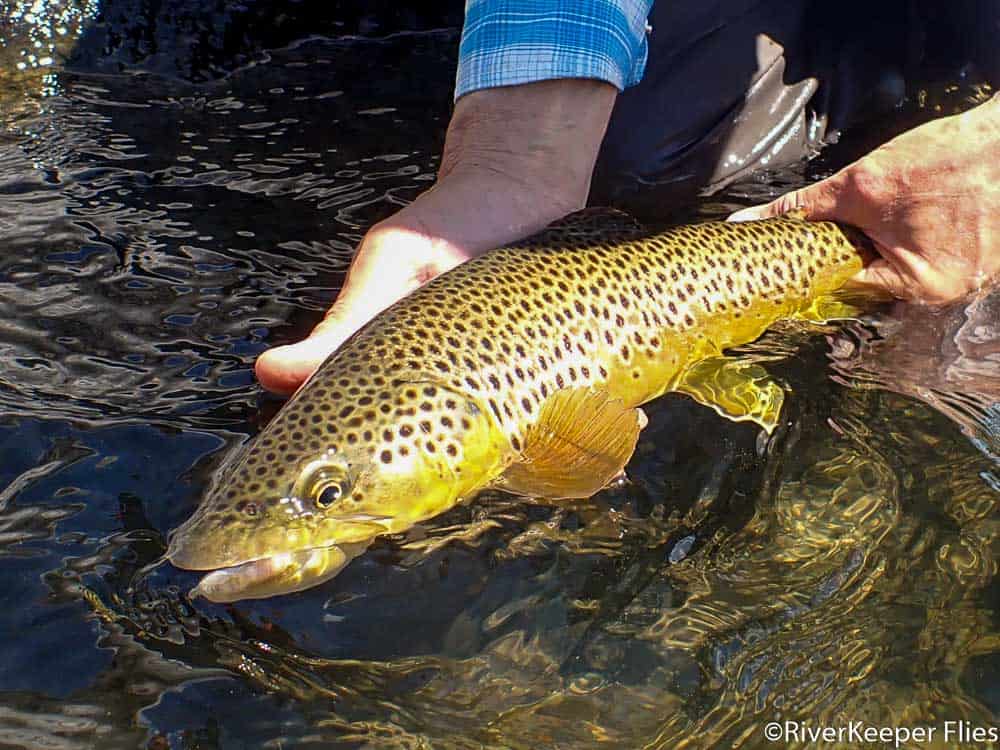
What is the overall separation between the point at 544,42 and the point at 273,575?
220cm

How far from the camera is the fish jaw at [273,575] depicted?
243cm

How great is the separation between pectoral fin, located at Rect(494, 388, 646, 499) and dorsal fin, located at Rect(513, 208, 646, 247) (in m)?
0.63

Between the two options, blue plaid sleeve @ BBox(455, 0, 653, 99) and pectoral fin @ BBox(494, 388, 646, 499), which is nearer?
pectoral fin @ BBox(494, 388, 646, 499)

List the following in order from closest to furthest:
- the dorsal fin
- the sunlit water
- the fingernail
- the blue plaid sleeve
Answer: the sunlit water, the dorsal fin, the blue plaid sleeve, the fingernail

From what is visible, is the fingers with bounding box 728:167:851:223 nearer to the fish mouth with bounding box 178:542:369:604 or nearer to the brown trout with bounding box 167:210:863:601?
the brown trout with bounding box 167:210:863:601

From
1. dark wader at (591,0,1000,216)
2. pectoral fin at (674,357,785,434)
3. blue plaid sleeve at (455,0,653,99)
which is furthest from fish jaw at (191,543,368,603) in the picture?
dark wader at (591,0,1000,216)

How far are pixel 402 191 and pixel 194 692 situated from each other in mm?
3136

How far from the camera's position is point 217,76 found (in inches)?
251

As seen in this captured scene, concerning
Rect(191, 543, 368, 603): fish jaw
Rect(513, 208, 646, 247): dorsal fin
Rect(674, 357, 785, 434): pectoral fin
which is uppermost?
Rect(513, 208, 646, 247): dorsal fin

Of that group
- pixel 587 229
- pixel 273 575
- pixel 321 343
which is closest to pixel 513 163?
Answer: pixel 587 229

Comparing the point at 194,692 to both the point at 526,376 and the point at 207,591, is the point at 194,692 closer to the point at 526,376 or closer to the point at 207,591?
the point at 207,591

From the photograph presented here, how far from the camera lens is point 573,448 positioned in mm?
2861

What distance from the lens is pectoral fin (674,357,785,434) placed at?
10.6ft

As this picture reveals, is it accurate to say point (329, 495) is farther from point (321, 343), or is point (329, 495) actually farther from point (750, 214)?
point (750, 214)
